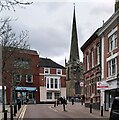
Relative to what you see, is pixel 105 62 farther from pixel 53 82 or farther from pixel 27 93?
pixel 53 82

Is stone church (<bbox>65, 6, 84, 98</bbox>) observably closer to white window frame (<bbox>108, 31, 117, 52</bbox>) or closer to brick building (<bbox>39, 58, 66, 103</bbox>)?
brick building (<bbox>39, 58, 66, 103</bbox>)

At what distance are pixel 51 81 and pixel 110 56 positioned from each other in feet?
150

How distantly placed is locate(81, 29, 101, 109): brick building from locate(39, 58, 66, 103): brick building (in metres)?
27.3

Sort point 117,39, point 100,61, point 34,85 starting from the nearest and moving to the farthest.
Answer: point 117,39 < point 100,61 < point 34,85

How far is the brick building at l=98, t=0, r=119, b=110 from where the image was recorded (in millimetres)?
38000

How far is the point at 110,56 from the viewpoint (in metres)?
40.8

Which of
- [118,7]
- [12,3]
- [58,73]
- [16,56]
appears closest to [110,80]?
[118,7]

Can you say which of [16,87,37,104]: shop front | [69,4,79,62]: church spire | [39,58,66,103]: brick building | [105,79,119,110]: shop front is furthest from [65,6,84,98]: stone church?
[105,79,119,110]: shop front

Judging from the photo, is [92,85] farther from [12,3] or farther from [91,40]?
[12,3]

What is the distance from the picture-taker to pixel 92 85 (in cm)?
5119

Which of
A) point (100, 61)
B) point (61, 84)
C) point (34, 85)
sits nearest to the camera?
point (100, 61)

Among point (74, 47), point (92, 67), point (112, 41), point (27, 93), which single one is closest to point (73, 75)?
point (74, 47)

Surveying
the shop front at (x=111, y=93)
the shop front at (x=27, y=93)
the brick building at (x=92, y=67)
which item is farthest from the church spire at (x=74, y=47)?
the shop front at (x=111, y=93)

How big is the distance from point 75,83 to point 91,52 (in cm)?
6768
